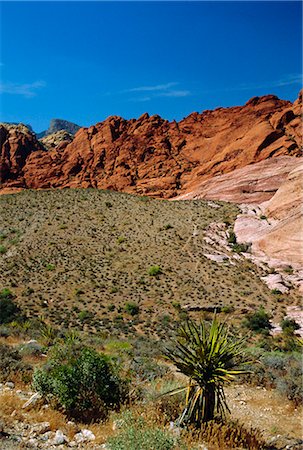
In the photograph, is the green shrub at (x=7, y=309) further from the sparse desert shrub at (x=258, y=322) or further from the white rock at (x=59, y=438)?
the white rock at (x=59, y=438)

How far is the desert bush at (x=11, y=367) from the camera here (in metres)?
9.34

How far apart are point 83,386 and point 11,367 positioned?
258cm

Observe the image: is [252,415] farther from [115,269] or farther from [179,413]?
[115,269]

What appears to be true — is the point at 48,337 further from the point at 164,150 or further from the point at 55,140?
the point at 55,140

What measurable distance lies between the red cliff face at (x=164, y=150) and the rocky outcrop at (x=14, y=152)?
0.22 meters

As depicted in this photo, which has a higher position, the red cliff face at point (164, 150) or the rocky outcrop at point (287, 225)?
the red cliff face at point (164, 150)

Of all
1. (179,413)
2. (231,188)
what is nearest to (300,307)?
(179,413)

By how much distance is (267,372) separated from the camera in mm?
11547

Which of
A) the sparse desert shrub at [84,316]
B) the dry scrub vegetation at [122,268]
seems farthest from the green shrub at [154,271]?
the sparse desert shrub at [84,316]

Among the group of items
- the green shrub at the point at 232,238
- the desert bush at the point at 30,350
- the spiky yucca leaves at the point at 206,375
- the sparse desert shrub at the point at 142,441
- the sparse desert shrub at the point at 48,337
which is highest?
the green shrub at the point at 232,238

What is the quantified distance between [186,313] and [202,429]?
16832mm

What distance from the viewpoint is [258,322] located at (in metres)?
21.8

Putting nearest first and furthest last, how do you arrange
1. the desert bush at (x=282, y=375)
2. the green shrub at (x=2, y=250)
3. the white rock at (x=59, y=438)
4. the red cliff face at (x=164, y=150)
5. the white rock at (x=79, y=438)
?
the white rock at (x=59, y=438) < the white rock at (x=79, y=438) < the desert bush at (x=282, y=375) < the green shrub at (x=2, y=250) < the red cliff face at (x=164, y=150)

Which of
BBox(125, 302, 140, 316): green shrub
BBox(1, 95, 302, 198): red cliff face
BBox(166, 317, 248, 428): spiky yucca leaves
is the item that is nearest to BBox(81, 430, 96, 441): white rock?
Answer: BBox(166, 317, 248, 428): spiky yucca leaves
